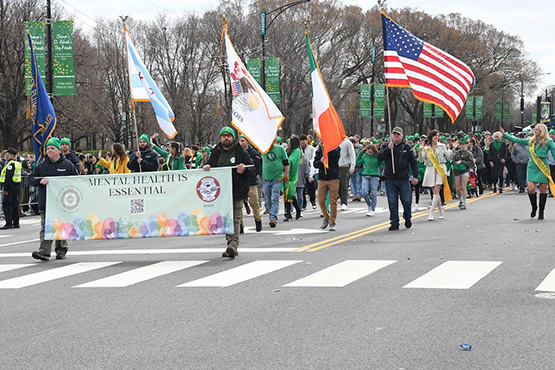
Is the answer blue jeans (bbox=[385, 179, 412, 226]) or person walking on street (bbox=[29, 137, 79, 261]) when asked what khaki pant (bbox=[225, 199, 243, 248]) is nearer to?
person walking on street (bbox=[29, 137, 79, 261])

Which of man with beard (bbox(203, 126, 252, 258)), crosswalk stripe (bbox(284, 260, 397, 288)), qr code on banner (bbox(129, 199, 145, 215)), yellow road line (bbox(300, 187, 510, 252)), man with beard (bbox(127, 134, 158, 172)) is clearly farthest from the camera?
man with beard (bbox(127, 134, 158, 172))

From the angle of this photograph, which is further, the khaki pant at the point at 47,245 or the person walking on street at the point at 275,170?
the person walking on street at the point at 275,170

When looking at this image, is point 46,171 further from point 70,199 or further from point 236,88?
point 236,88

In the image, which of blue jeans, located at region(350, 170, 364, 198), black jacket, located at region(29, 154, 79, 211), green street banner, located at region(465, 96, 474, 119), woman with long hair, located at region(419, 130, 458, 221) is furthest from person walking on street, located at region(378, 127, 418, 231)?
green street banner, located at region(465, 96, 474, 119)

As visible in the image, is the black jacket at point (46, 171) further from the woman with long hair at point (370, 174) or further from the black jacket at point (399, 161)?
the woman with long hair at point (370, 174)

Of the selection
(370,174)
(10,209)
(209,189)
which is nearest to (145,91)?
(10,209)

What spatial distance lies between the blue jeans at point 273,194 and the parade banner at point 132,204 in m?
4.92

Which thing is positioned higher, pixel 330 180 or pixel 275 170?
pixel 275 170

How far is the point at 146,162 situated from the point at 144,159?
120mm

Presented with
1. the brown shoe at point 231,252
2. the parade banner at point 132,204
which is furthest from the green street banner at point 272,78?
the brown shoe at point 231,252

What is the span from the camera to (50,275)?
34.9ft

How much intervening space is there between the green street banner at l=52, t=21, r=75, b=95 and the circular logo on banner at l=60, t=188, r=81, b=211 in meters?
13.5

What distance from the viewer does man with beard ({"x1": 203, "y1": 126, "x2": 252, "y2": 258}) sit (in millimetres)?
12094

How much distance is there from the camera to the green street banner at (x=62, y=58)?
83.5 ft
